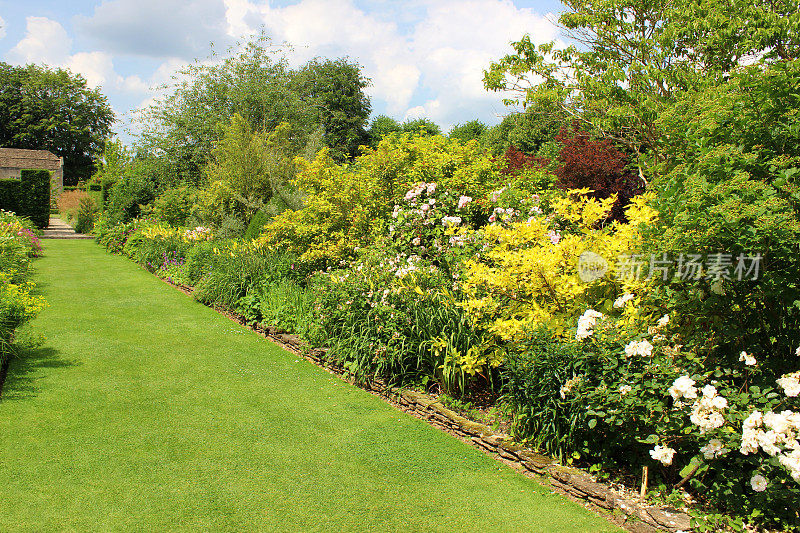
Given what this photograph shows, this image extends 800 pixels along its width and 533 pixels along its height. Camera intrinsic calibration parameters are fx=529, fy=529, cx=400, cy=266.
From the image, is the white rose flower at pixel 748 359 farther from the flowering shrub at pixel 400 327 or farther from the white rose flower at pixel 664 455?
the flowering shrub at pixel 400 327

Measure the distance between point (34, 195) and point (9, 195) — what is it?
2.92 feet

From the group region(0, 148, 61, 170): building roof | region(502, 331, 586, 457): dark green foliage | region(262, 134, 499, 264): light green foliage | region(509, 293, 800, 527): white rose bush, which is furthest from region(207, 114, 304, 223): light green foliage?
region(0, 148, 61, 170): building roof

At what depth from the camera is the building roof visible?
4153cm

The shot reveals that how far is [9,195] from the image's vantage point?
22.5m

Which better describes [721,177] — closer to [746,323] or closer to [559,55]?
[746,323]

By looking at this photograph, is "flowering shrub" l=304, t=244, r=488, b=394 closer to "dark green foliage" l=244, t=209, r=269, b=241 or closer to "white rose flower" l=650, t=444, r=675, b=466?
"white rose flower" l=650, t=444, r=675, b=466

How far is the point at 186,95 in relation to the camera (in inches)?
835

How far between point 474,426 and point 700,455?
5.81 feet

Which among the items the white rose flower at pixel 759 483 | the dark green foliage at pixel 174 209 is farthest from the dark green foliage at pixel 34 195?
the white rose flower at pixel 759 483

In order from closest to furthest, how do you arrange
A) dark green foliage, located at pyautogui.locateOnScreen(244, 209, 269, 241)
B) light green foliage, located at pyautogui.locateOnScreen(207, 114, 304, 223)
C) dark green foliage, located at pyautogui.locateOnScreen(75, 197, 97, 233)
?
1. dark green foliage, located at pyautogui.locateOnScreen(244, 209, 269, 241)
2. light green foliage, located at pyautogui.locateOnScreen(207, 114, 304, 223)
3. dark green foliage, located at pyautogui.locateOnScreen(75, 197, 97, 233)

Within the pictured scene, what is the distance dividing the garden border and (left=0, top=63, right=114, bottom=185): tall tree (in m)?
55.3

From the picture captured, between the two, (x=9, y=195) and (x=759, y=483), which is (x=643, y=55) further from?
(x=9, y=195)

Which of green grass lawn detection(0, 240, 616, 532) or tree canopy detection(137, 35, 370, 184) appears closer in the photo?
green grass lawn detection(0, 240, 616, 532)

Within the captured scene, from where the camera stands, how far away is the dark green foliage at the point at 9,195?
22.4 meters
